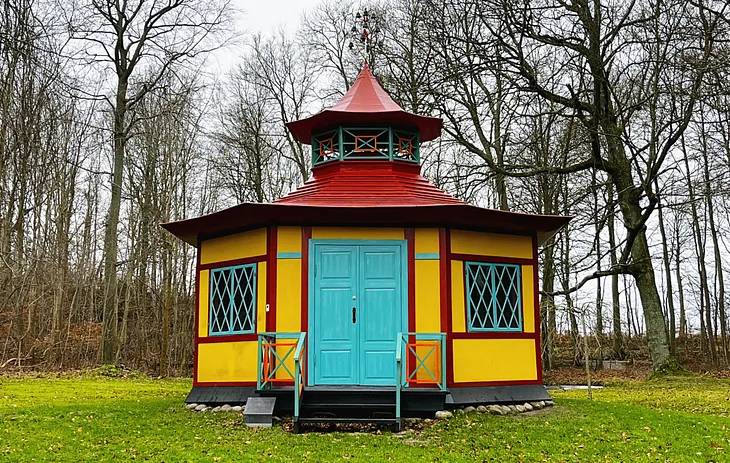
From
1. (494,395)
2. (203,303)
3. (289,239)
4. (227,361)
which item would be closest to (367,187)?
(289,239)

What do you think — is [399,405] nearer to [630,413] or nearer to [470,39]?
[630,413]

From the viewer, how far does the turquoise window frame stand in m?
11.4

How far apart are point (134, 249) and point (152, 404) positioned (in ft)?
43.8

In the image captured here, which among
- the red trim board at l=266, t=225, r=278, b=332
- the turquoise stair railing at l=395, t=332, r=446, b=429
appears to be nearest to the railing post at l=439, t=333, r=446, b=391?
the turquoise stair railing at l=395, t=332, r=446, b=429

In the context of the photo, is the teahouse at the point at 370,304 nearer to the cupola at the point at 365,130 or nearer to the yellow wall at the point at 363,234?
the yellow wall at the point at 363,234

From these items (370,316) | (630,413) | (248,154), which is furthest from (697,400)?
(248,154)

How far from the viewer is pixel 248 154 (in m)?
25.7

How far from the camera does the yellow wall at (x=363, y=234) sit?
11188 millimetres

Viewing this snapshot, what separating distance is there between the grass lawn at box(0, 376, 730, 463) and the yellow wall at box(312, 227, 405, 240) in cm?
282

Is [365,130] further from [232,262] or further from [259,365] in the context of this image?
[259,365]

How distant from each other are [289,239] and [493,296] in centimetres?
332

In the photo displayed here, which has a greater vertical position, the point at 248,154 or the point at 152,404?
the point at 248,154

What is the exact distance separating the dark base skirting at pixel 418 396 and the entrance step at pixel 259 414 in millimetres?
218

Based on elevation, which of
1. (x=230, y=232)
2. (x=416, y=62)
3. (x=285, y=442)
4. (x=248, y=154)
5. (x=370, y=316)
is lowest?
(x=285, y=442)
